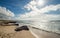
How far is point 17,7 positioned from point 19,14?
0.15 m

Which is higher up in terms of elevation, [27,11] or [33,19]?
[27,11]

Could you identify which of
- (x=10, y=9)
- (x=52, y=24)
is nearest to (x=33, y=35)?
(x=52, y=24)

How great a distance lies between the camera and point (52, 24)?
Result: 6.09 ft

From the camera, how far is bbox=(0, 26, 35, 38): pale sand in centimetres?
180

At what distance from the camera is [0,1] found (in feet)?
6.33

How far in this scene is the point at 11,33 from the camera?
184 cm

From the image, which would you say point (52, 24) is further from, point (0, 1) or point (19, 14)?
point (0, 1)

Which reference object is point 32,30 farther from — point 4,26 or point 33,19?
point 4,26

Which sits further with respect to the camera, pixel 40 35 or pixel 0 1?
pixel 0 1

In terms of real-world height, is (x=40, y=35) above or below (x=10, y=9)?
below

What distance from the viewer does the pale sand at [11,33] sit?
1.80 metres

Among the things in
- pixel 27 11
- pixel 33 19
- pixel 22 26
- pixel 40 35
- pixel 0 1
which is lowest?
pixel 40 35

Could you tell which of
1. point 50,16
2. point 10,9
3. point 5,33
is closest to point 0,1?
point 10,9

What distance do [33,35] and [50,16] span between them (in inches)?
19.6
